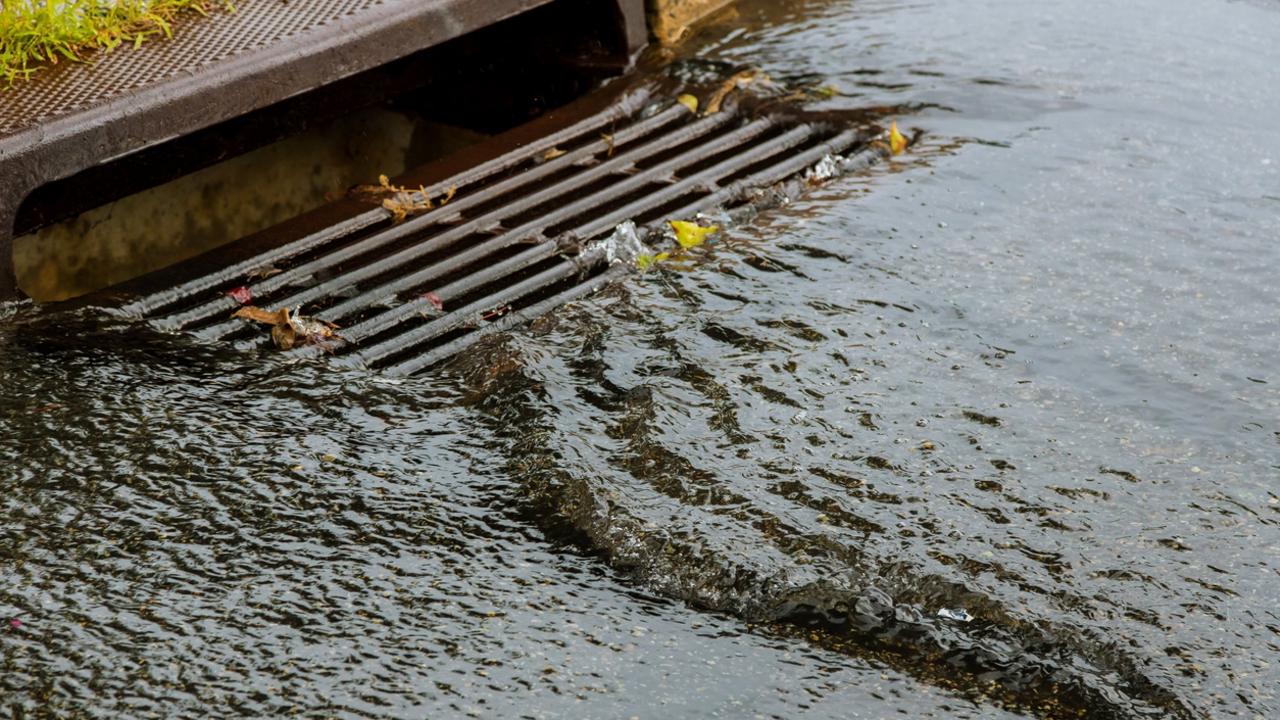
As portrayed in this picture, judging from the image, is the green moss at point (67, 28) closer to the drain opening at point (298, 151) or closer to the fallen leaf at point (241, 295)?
the drain opening at point (298, 151)

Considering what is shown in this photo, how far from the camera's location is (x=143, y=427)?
2.91 m

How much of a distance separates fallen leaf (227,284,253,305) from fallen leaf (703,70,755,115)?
1.76 m

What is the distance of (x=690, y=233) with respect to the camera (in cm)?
384

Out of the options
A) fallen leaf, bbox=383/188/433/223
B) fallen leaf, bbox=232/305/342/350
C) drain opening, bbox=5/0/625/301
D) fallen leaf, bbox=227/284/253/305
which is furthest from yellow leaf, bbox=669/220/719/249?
Result: drain opening, bbox=5/0/625/301

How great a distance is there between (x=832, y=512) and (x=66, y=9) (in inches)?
103

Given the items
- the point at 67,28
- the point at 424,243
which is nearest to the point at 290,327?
the point at 424,243

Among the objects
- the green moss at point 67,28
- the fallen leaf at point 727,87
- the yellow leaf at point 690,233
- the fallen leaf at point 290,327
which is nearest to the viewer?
the fallen leaf at point 290,327

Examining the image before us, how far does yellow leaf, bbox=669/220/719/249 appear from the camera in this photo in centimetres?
382

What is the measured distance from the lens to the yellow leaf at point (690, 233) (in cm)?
382

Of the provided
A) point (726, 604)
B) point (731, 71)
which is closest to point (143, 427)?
point (726, 604)

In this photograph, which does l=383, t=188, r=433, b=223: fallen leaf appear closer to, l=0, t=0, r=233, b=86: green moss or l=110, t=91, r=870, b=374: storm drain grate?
l=110, t=91, r=870, b=374: storm drain grate

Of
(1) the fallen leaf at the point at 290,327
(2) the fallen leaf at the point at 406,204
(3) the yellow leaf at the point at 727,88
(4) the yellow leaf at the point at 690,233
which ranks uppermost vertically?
(3) the yellow leaf at the point at 727,88

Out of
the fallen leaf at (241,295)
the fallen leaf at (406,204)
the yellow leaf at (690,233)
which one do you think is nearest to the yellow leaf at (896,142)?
the yellow leaf at (690,233)

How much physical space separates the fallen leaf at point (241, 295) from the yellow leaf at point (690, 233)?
3.92ft
